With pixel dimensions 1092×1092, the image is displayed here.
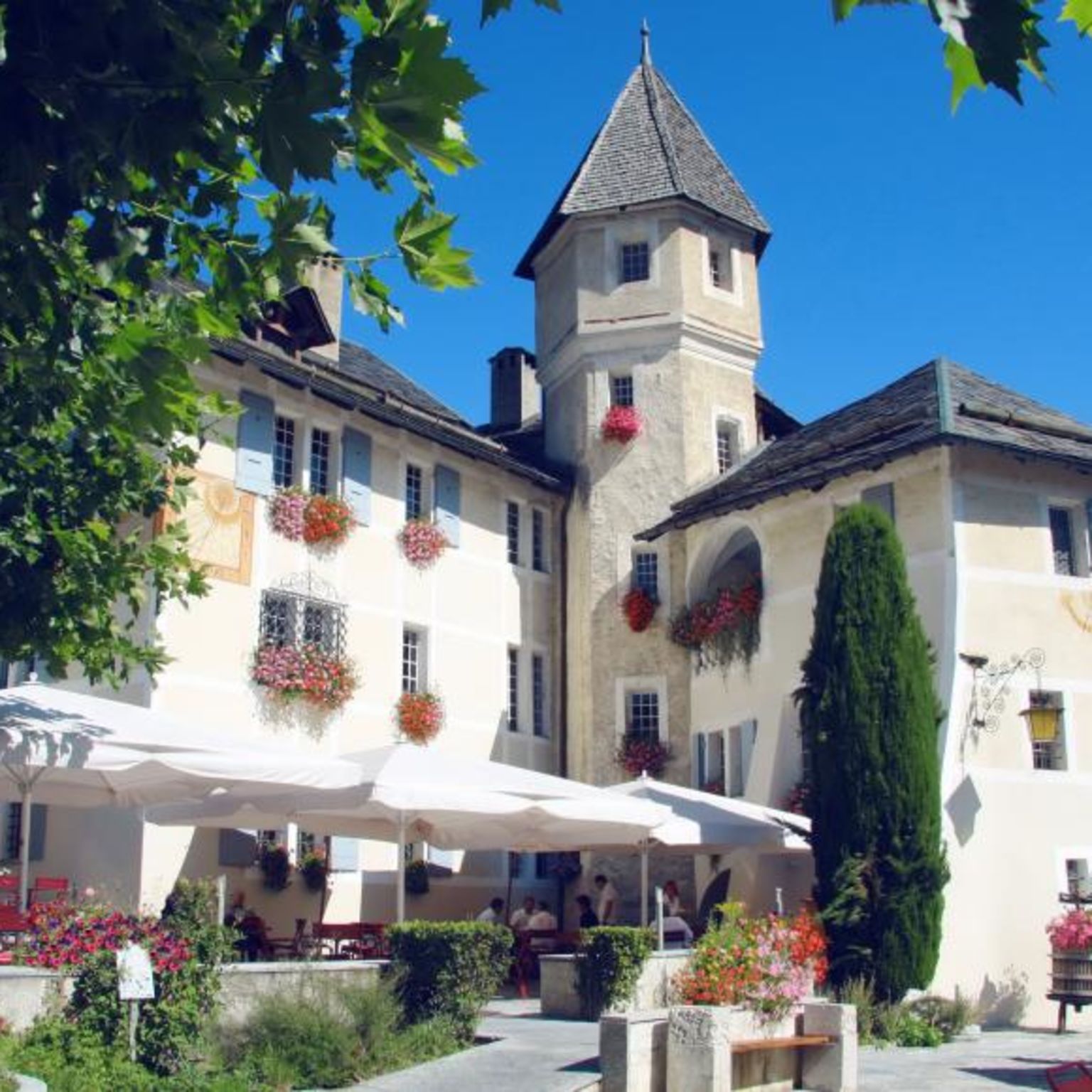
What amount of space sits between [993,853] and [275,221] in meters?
16.3

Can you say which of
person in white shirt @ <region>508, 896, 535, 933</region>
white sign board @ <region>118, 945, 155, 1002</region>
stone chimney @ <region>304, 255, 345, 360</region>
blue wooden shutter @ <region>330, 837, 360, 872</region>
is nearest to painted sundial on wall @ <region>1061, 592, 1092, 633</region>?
person in white shirt @ <region>508, 896, 535, 933</region>

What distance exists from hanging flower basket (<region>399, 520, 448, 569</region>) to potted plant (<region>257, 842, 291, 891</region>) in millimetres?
5435

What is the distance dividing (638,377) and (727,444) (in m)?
2.21

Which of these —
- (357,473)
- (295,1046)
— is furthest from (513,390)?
(295,1046)

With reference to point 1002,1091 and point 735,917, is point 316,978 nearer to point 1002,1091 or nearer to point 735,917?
point 735,917

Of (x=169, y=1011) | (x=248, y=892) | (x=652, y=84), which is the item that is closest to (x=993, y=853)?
(x=248, y=892)

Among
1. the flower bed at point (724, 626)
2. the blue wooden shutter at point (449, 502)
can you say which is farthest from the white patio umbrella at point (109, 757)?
the flower bed at point (724, 626)

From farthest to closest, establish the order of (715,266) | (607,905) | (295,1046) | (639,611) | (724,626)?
(715,266) → (639,611) → (724,626) → (607,905) → (295,1046)

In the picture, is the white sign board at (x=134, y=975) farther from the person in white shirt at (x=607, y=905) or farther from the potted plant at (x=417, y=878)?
the potted plant at (x=417, y=878)

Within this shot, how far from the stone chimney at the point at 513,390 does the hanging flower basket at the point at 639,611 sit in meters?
8.00

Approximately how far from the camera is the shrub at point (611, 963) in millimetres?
15047

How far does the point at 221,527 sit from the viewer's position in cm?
2152

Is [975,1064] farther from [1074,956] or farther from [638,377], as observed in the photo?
[638,377]

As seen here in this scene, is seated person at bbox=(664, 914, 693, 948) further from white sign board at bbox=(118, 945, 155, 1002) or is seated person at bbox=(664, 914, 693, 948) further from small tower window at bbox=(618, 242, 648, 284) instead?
small tower window at bbox=(618, 242, 648, 284)
